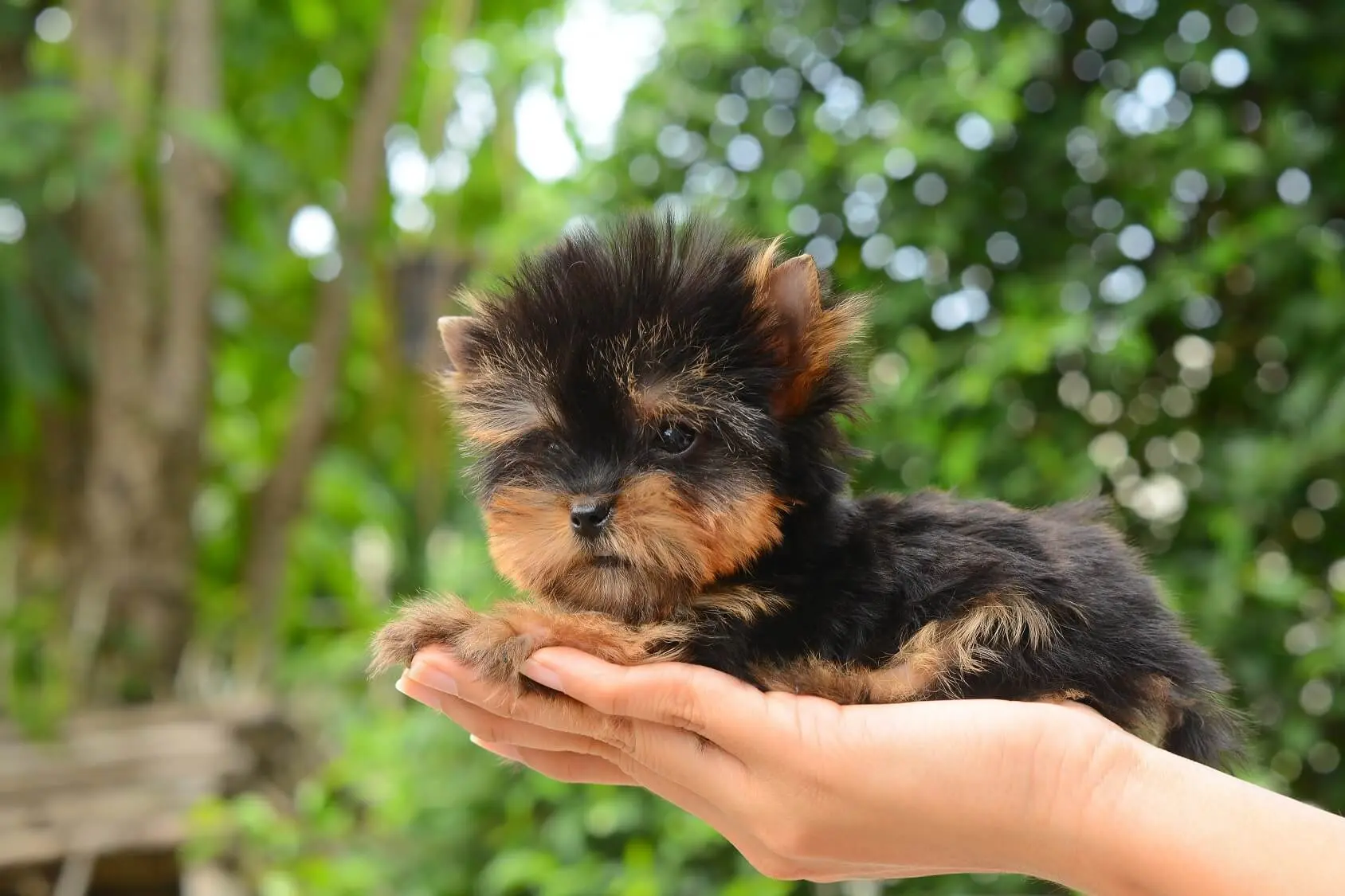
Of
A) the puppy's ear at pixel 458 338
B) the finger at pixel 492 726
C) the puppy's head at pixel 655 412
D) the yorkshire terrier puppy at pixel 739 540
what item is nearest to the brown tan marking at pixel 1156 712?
the yorkshire terrier puppy at pixel 739 540

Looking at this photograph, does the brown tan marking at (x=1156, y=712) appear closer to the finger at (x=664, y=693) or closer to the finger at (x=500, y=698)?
the finger at (x=664, y=693)

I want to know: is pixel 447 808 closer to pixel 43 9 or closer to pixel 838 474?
pixel 838 474

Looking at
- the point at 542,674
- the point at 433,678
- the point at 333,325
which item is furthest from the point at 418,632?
the point at 333,325

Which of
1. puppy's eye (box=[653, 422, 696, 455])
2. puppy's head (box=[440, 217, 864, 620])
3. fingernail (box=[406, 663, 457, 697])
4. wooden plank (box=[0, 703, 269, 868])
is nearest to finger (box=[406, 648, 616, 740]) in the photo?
fingernail (box=[406, 663, 457, 697])

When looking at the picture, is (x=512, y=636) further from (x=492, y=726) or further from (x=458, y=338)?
(x=458, y=338)

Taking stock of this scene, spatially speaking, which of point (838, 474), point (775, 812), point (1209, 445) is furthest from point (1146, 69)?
point (775, 812)

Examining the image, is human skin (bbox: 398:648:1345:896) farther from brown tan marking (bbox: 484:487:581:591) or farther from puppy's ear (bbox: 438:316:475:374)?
puppy's ear (bbox: 438:316:475:374)

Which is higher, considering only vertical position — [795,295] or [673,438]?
[795,295]
